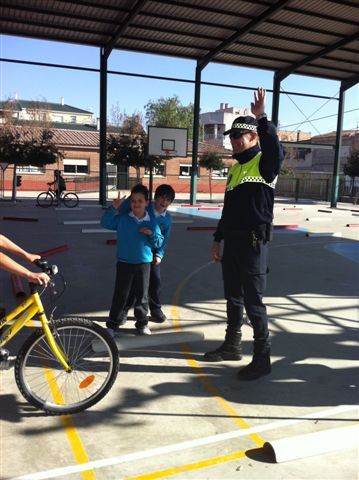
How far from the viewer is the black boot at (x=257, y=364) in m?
3.98

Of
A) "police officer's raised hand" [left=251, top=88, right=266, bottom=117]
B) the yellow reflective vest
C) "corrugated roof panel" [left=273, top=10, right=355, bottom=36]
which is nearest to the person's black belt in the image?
the yellow reflective vest

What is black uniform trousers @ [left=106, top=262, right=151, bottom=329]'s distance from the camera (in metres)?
4.66

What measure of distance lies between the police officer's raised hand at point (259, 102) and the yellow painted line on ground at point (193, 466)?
2.59m

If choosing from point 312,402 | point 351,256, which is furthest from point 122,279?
point 351,256

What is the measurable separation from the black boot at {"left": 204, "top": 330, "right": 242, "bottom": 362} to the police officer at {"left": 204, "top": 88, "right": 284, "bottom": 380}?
33 centimetres

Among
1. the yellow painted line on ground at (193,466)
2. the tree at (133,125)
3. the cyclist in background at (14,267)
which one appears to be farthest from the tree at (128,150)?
the yellow painted line on ground at (193,466)

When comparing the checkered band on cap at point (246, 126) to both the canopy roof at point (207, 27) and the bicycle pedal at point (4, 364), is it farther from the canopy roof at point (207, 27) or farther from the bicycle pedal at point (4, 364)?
the canopy roof at point (207, 27)

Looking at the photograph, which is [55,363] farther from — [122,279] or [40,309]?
[122,279]

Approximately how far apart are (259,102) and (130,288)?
226cm

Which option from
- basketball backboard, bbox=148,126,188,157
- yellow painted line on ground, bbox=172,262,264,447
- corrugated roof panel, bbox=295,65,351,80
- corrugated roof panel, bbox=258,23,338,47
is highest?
corrugated roof panel, bbox=258,23,338,47

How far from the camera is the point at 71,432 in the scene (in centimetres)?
309

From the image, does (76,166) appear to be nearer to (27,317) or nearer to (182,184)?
(182,184)

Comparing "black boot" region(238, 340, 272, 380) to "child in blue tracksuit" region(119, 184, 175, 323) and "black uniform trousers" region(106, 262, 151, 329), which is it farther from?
"child in blue tracksuit" region(119, 184, 175, 323)

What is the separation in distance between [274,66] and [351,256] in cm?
1650
